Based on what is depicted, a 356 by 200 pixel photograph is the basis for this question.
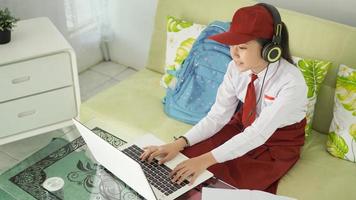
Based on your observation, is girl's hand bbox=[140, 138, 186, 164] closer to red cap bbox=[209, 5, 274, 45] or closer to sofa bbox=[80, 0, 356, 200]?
sofa bbox=[80, 0, 356, 200]

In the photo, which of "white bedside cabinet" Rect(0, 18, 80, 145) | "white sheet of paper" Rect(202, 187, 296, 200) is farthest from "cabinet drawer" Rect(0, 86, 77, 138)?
"white sheet of paper" Rect(202, 187, 296, 200)

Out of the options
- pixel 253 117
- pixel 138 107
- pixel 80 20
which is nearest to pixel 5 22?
pixel 138 107

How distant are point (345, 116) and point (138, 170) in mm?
921

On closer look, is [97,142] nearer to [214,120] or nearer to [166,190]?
[166,190]

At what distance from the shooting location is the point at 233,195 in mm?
1287

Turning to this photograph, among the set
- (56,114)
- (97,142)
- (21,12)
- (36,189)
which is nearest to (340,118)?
(97,142)

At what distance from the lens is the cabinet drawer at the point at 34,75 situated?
1959 millimetres

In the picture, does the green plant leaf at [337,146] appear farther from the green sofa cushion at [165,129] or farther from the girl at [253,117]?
the girl at [253,117]

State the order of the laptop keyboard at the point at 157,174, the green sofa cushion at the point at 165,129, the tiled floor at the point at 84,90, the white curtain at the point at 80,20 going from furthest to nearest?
the white curtain at the point at 80,20, the tiled floor at the point at 84,90, the green sofa cushion at the point at 165,129, the laptop keyboard at the point at 157,174

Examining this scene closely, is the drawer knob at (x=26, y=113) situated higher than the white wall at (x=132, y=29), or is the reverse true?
the white wall at (x=132, y=29)

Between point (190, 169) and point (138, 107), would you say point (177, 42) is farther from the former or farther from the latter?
point (190, 169)

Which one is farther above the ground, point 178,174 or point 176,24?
point 176,24

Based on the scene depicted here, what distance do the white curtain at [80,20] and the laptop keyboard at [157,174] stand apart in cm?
129

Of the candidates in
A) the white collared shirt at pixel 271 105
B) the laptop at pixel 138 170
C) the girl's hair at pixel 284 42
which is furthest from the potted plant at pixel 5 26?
the girl's hair at pixel 284 42
